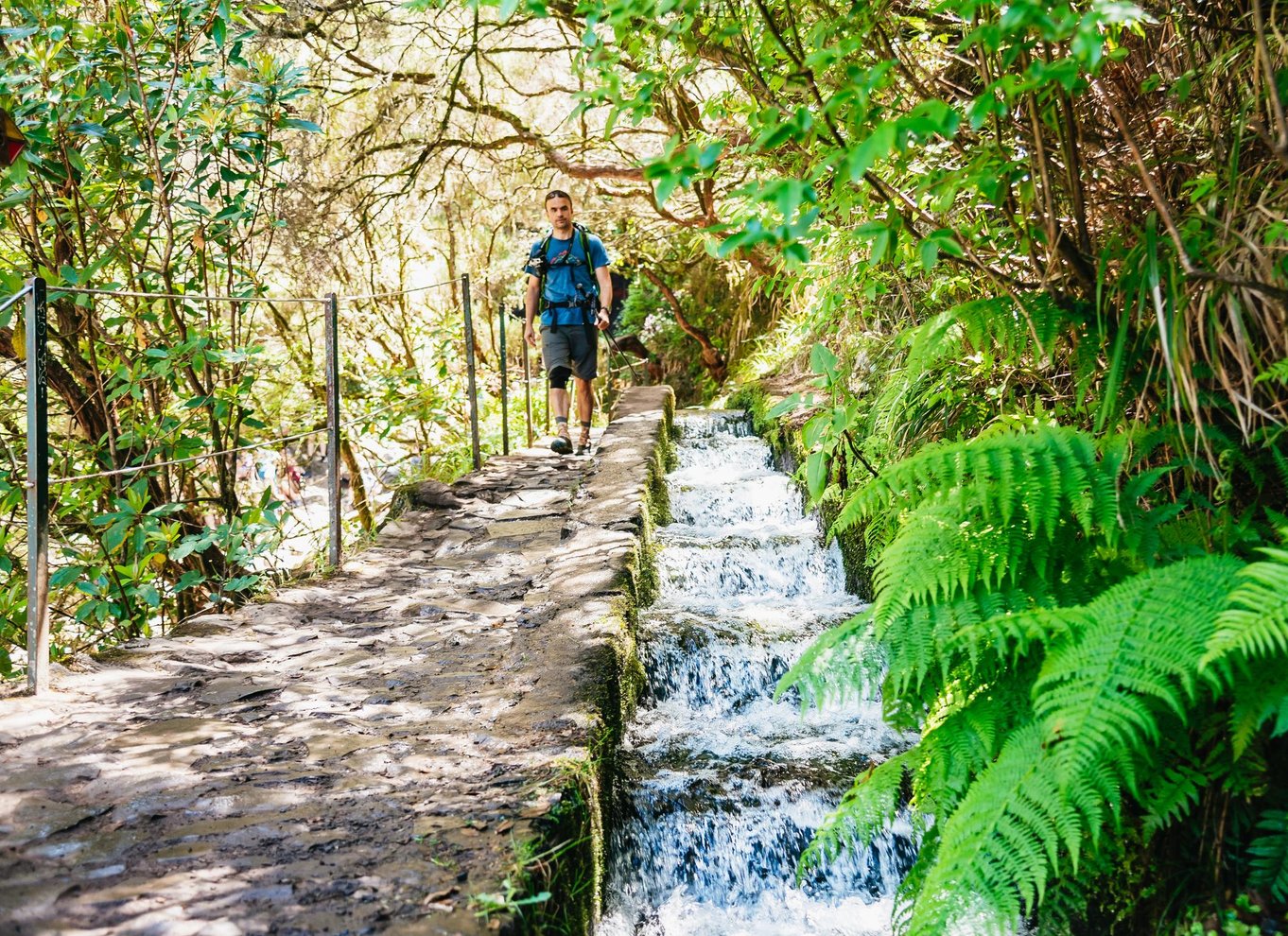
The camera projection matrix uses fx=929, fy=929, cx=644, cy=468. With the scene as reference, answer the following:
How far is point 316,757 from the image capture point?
280 cm

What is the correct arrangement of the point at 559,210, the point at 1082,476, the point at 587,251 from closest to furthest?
1. the point at 1082,476
2. the point at 559,210
3. the point at 587,251

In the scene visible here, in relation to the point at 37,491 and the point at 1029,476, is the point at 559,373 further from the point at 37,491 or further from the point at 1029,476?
the point at 1029,476

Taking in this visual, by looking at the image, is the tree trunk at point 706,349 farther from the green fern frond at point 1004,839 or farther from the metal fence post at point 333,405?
the green fern frond at point 1004,839

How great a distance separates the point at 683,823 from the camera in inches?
129

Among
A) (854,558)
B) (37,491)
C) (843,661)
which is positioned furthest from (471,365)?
(843,661)

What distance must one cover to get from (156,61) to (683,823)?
4.43m

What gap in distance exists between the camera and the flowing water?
3.12 meters

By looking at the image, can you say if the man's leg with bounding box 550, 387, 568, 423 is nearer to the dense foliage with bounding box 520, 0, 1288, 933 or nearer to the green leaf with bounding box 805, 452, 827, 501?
the dense foliage with bounding box 520, 0, 1288, 933

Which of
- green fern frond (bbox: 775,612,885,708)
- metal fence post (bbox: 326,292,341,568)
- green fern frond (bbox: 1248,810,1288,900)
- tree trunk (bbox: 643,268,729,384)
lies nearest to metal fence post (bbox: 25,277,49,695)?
metal fence post (bbox: 326,292,341,568)

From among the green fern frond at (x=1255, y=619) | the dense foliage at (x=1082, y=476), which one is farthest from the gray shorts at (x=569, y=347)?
the green fern frond at (x=1255, y=619)

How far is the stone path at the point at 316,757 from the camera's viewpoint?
2.03 meters

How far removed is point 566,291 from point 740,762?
3998 mm

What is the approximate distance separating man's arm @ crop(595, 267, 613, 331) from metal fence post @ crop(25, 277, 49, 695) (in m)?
3.86

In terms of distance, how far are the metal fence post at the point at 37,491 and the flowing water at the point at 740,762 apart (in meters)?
2.00
